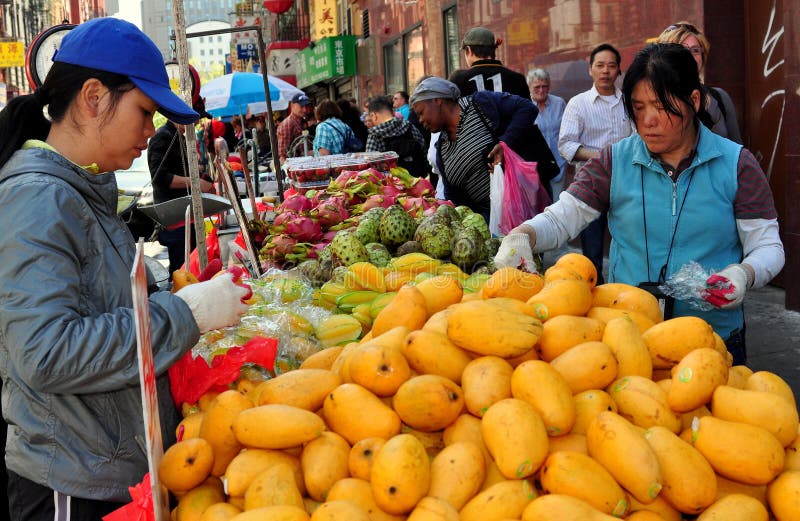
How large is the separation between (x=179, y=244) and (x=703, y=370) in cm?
592

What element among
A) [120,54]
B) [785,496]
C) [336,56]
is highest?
[336,56]

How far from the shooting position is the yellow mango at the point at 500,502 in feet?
4.80

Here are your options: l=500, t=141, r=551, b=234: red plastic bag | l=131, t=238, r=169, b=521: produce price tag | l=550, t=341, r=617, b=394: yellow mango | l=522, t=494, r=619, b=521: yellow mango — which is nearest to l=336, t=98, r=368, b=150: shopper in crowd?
l=500, t=141, r=551, b=234: red plastic bag

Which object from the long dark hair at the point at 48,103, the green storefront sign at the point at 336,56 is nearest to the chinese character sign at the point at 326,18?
the green storefront sign at the point at 336,56

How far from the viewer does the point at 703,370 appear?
1.69m

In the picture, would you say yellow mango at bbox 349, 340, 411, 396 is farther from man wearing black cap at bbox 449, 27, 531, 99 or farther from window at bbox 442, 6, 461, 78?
window at bbox 442, 6, 461, 78

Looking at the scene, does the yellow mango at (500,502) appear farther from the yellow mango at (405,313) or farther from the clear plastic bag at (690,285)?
the clear plastic bag at (690,285)

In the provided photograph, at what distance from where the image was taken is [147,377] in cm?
151

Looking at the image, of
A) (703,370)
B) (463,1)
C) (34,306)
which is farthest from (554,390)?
(463,1)

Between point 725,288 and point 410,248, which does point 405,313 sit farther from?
point 410,248

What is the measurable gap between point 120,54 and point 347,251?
1745mm

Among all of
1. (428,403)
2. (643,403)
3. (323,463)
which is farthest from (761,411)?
(323,463)

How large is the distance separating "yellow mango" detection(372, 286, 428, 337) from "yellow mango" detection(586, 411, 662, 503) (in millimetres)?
669

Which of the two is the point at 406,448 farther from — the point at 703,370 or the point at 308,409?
the point at 703,370
